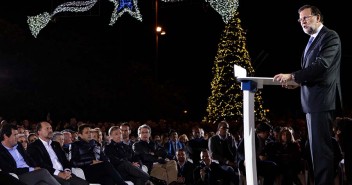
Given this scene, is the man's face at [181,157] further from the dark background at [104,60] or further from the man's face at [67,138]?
the dark background at [104,60]

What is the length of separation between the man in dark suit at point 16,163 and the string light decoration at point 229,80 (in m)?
17.4

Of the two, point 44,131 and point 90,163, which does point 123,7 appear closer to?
point 90,163

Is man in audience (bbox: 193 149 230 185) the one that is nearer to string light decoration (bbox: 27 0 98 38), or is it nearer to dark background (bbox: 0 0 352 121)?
dark background (bbox: 0 0 352 121)

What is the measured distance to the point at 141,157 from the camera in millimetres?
11586

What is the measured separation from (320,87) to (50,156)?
19.5 feet

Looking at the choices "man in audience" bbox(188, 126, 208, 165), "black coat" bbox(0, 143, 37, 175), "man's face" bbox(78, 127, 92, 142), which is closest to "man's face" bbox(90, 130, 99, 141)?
"man's face" bbox(78, 127, 92, 142)

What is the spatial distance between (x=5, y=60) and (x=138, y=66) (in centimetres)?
745

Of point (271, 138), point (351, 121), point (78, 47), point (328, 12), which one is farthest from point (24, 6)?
point (351, 121)

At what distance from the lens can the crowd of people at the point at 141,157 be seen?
8.96m

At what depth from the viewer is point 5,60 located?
27.3 meters

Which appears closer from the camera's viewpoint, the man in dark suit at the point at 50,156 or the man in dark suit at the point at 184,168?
the man in dark suit at the point at 50,156

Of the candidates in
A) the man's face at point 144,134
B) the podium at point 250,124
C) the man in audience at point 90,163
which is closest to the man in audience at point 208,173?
the man's face at point 144,134

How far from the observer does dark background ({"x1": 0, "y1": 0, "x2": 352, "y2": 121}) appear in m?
27.6

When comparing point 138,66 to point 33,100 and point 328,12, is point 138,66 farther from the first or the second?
point 328,12
